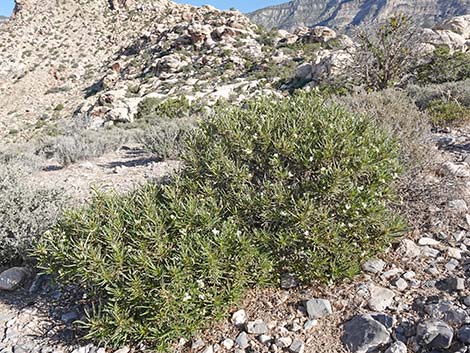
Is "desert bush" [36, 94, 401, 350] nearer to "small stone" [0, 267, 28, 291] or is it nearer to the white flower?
the white flower

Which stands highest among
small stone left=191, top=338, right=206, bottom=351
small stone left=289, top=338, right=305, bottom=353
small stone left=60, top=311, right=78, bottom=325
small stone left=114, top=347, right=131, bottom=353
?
small stone left=114, top=347, right=131, bottom=353

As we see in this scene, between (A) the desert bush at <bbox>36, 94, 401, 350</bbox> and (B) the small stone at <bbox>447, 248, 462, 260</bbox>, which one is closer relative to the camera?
(A) the desert bush at <bbox>36, 94, 401, 350</bbox>

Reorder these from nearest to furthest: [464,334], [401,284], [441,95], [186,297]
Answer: [464,334] → [186,297] → [401,284] → [441,95]

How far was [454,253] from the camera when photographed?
9.20 ft

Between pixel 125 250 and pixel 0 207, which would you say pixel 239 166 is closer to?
pixel 125 250

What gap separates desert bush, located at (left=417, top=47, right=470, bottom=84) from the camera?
36.9 feet

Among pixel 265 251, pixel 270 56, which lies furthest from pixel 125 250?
pixel 270 56

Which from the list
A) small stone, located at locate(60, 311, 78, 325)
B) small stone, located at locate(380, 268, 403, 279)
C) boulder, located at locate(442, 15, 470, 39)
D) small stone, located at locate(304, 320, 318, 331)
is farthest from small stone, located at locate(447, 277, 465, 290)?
boulder, located at locate(442, 15, 470, 39)

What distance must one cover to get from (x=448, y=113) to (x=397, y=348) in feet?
17.4

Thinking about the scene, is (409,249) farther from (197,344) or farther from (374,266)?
(197,344)

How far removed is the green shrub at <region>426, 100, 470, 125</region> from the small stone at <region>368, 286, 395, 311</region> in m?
4.45

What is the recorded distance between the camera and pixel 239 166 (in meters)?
2.74

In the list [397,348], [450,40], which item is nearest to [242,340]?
[397,348]

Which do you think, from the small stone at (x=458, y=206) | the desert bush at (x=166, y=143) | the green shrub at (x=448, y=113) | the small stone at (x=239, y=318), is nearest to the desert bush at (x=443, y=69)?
the green shrub at (x=448, y=113)
